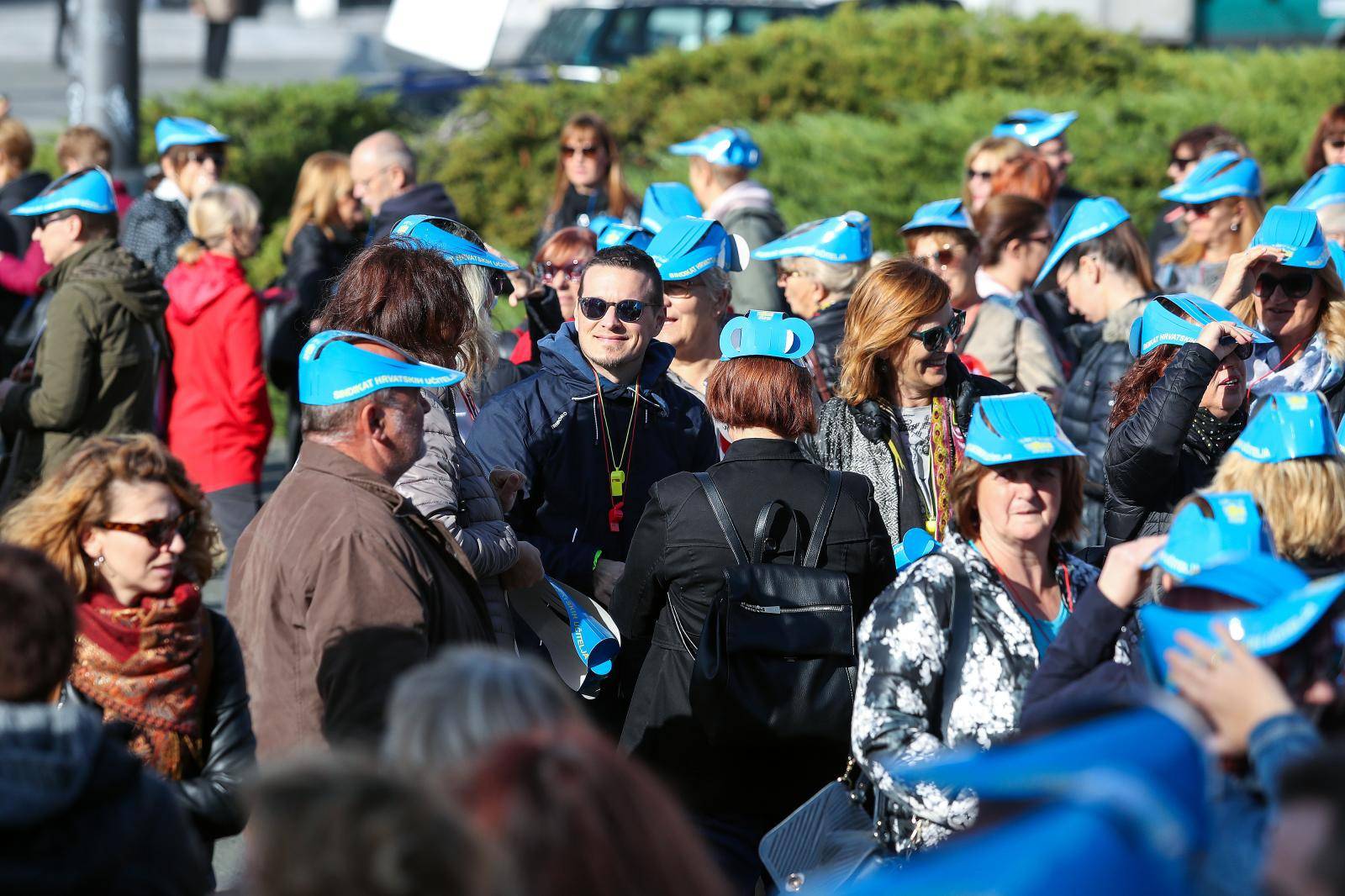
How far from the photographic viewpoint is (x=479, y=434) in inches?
195

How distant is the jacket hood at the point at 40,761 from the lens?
8.09 ft

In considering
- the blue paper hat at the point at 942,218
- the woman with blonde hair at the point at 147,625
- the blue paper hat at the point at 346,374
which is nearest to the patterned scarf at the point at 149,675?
the woman with blonde hair at the point at 147,625

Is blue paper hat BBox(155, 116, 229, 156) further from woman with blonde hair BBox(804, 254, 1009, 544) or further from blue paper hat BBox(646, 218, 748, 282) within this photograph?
woman with blonde hair BBox(804, 254, 1009, 544)

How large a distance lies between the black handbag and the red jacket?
404cm

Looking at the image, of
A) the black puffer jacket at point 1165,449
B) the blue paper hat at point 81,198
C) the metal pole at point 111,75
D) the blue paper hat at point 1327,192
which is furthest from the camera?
the metal pole at point 111,75

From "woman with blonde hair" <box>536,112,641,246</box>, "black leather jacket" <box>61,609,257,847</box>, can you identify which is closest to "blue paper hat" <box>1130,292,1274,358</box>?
"black leather jacket" <box>61,609,257,847</box>

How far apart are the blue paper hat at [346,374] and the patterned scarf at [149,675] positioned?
1.90 ft

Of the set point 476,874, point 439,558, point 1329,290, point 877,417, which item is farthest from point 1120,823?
point 1329,290

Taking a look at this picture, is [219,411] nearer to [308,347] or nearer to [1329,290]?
[308,347]

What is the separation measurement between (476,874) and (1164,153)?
10367 millimetres

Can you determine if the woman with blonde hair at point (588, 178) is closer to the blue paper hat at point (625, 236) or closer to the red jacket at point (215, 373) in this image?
the blue paper hat at point (625, 236)

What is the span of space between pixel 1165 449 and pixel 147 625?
2.95 m

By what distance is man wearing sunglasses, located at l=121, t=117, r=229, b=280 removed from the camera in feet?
27.7

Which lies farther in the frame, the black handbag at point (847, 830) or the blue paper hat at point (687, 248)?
the blue paper hat at point (687, 248)
